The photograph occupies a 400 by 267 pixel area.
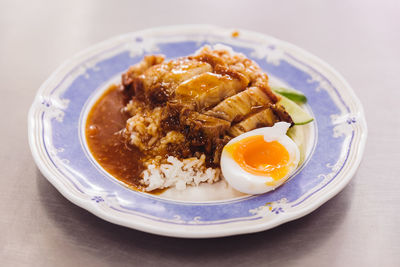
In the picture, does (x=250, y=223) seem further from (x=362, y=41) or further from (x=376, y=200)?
(x=362, y=41)

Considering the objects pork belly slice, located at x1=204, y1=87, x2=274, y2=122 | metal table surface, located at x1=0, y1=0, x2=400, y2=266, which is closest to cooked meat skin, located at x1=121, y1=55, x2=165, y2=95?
pork belly slice, located at x1=204, y1=87, x2=274, y2=122

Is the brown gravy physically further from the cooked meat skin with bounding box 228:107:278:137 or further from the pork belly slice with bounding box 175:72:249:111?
the cooked meat skin with bounding box 228:107:278:137

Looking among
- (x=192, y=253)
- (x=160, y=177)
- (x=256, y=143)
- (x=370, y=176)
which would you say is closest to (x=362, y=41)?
(x=370, y=176)

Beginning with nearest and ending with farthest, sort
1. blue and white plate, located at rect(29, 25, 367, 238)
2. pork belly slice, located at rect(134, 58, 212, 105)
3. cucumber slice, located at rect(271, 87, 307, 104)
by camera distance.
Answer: blue and white plate, located at rect(29, 25, 367, 238), pork belly slice, located at rect(134, 58, 212, 105), cucumber slice, located at rect(271, 87, 307, 104)

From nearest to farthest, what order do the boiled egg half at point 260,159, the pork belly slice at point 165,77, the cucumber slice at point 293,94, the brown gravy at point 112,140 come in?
the boiled egg half at point 260,159, the brown gravy at point 112,140, the pork belly slice at point 165,77, the cucumber slice at point 293,94

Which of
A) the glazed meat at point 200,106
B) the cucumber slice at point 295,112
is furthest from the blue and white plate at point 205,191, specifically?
the glazed meat at point 200,106

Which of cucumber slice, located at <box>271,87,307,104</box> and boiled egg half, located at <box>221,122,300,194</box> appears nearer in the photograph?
boiled egg half, located at <box>221,122,300,194</box>

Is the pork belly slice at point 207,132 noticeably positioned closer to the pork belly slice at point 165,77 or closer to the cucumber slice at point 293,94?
the pork belly slice at point 165,77
